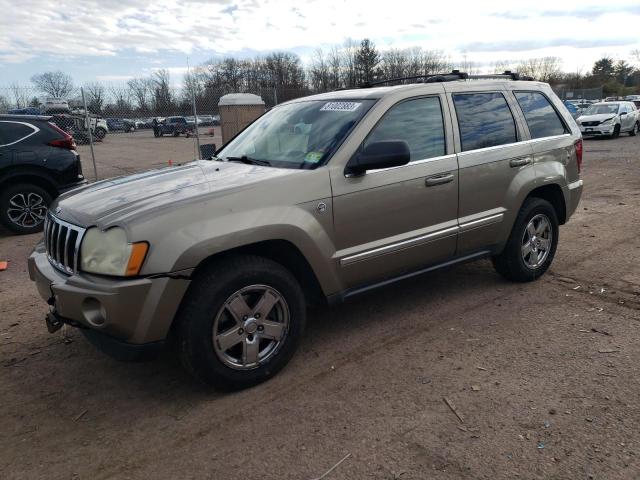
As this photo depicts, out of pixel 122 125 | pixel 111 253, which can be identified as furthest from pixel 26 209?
pixel 122 125

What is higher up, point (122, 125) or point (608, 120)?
point (122, 125)

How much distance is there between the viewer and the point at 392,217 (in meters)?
3.71

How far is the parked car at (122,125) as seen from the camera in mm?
20777

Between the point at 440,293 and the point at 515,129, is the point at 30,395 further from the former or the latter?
the point at 515,129

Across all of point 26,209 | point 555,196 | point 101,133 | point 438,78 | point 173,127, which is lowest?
point 26,209

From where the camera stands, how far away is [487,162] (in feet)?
14.0

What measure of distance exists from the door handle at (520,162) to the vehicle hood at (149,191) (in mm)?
2102

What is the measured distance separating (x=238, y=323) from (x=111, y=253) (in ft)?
2.71

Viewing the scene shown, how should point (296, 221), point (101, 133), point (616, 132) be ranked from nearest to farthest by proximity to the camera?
point (296, 221), point (101, 133), point (616, 132)

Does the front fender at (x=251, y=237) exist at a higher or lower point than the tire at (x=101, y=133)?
lower

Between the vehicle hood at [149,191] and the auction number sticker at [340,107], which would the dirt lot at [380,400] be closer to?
the vehicle hood at [149,191]

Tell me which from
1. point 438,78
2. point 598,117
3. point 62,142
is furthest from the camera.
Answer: point 598,117

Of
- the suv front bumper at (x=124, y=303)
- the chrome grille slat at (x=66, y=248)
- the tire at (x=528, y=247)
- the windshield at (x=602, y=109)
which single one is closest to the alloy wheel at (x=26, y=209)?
the chrome grille slat at (x=66, y=248)

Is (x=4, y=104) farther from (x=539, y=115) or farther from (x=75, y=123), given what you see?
(x=539, y=115)
